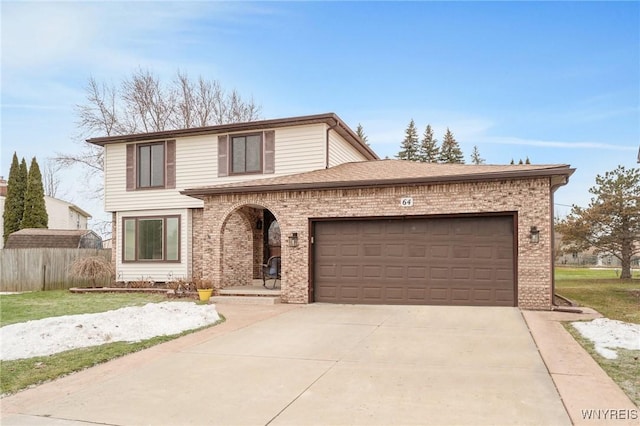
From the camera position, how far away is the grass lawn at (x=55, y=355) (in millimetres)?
5812

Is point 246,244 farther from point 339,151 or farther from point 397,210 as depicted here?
point 397,210

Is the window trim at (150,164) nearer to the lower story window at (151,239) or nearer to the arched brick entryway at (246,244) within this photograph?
the lower story window at (151,239)

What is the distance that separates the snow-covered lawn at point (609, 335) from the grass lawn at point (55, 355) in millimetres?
6760

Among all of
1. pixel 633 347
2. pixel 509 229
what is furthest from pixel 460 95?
pixel 633 347

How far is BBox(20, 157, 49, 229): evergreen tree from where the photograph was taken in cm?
3003

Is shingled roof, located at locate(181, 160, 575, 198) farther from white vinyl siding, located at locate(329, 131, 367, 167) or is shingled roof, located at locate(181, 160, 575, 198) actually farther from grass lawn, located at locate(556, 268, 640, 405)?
grass lawn, located at locate(556, 268, 640, 405)

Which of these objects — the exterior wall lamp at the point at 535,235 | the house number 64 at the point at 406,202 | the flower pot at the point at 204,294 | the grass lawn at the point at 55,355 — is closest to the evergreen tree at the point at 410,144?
the house number 64 at the point at 406,202

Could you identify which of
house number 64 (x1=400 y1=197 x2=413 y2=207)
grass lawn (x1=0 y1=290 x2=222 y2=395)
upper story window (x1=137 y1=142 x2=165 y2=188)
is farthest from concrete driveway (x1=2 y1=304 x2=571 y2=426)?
upper story window (x1=137 y1=142 x2=165 y2=188)

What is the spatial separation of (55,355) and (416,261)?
795 centimetres

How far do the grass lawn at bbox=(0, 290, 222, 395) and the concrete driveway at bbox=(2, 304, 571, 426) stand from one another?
0.31m

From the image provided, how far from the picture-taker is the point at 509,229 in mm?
11141

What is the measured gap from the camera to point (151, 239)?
57.3 feet

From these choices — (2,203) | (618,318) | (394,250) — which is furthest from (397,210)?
(2,203)

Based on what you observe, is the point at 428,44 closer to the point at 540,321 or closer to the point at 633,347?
the point at 540,321
